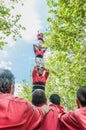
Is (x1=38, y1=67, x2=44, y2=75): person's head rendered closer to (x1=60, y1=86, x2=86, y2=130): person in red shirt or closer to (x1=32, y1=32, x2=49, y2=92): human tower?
(x1=32, y1=32, x2=49, y2=92): human tower

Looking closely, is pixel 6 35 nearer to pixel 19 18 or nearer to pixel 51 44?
pixel 19 18

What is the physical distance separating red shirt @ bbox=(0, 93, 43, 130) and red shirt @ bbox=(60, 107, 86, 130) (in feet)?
2.13

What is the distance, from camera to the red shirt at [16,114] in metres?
3.86

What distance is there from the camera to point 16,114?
389cm

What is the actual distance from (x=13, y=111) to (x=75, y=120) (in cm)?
99

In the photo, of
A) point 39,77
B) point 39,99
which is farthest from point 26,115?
point 39,77

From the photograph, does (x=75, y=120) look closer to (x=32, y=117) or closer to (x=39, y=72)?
(x=32, y=117)

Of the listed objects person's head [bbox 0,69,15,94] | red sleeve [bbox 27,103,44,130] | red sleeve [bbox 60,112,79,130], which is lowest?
red sleeve [bbox 60,112,79,130]

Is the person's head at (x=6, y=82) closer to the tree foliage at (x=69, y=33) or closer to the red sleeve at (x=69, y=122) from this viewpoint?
the red sleeve at (x=69, y=122)

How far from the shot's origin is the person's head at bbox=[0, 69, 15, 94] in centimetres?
416

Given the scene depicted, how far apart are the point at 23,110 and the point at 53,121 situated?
2.97ft

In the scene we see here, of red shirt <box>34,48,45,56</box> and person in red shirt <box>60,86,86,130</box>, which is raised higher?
red shirt <box>34,48,45,56</box>

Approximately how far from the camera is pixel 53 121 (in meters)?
4.73

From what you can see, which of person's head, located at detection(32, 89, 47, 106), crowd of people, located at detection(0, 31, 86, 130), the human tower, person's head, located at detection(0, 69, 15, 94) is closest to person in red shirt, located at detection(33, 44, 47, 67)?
the human tower
